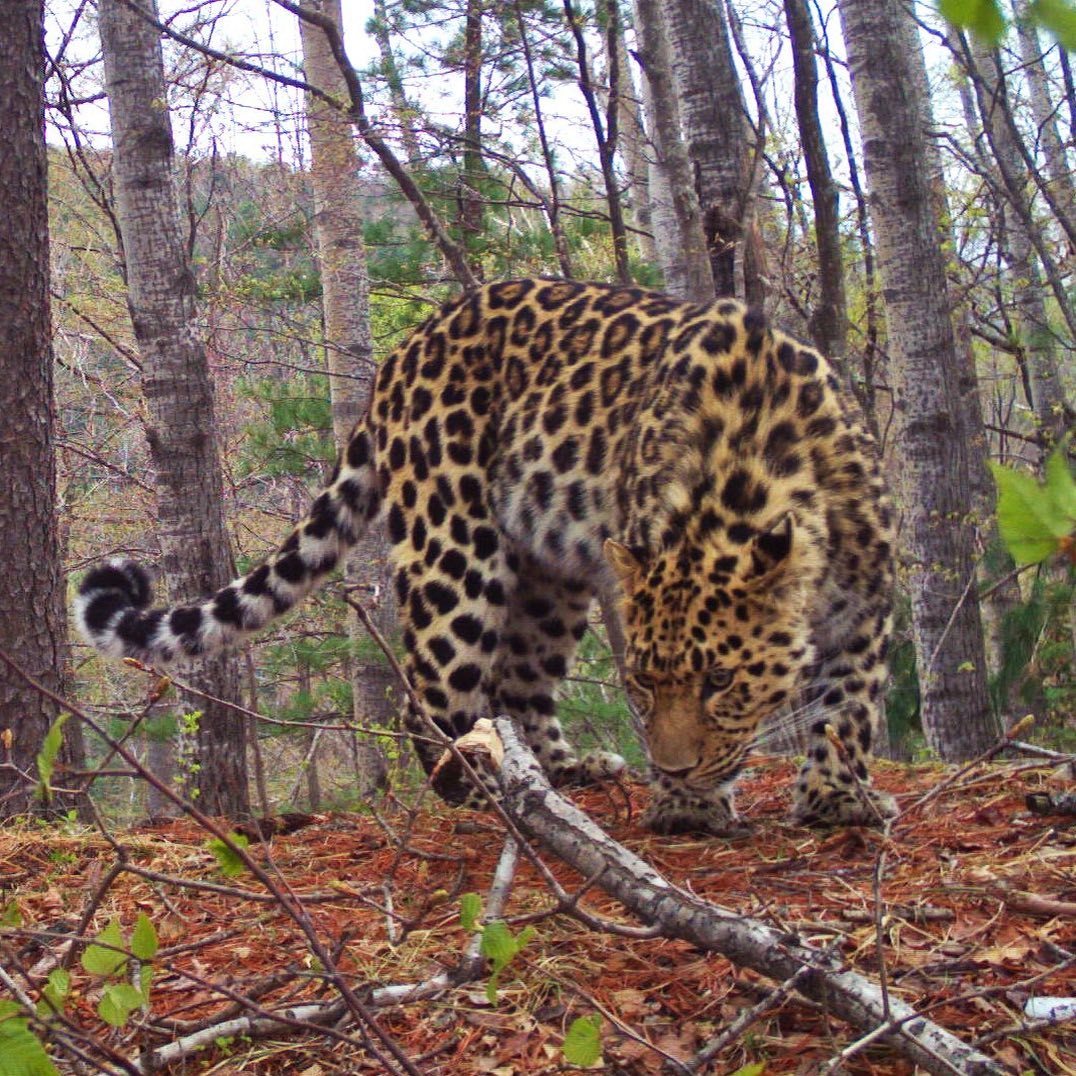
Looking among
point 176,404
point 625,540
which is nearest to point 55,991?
point 625,540

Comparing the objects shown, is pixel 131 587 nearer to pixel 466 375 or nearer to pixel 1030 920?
pixel 466 375

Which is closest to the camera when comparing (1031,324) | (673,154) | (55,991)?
(55,991)

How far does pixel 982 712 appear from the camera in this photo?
8320 mm

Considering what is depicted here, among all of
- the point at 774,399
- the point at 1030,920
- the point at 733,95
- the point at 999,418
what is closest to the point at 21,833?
the point at 774,399

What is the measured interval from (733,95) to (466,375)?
231 cm

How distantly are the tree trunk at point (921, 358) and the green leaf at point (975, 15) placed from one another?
24.5ft

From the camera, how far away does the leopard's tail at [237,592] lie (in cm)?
500

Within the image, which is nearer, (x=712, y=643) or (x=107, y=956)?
(x=107, y=956)

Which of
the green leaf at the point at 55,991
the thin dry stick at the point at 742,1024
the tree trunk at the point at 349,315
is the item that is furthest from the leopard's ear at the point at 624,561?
the tree trunk at the point at 349,315

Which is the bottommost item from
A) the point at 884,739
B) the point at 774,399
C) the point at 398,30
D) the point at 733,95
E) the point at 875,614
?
the point at 884,739

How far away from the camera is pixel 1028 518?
744 millimetres

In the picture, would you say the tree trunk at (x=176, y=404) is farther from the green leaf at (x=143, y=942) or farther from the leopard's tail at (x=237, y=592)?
the green leaf at (x=143, y=942)

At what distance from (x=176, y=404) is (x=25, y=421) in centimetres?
163

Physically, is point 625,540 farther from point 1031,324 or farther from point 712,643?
point 1031,324
